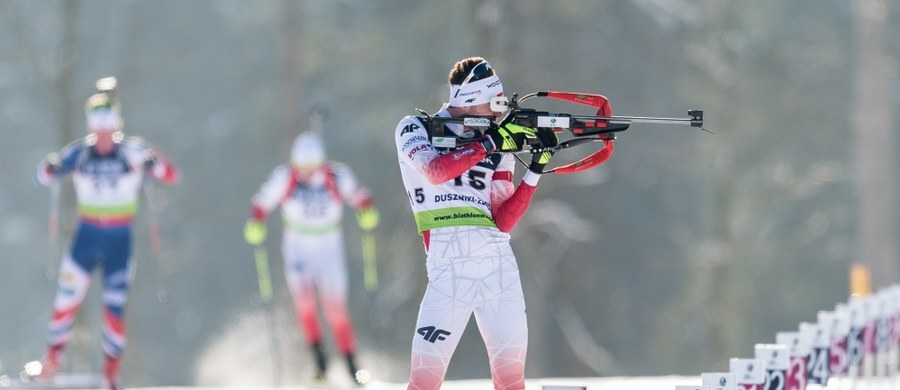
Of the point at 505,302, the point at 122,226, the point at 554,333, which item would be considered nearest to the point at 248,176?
the point at 554,333

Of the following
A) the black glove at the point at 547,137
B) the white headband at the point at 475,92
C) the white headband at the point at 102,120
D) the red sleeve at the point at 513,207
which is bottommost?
the red sleeve at the point at 513,207

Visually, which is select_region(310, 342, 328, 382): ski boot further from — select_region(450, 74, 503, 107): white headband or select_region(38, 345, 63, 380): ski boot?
select_region(450, 74, 503, 107): white headband

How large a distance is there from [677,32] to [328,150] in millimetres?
8724

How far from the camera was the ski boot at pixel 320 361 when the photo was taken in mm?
16594

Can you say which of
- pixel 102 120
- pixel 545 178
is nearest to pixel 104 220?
pixel 102 120

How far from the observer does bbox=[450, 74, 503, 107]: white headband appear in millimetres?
9203

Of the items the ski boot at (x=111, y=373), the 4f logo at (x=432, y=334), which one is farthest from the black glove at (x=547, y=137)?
the ski boot at (x=111, y=373)

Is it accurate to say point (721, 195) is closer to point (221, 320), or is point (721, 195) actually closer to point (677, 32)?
point (677, 32)

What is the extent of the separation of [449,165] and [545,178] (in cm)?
1874

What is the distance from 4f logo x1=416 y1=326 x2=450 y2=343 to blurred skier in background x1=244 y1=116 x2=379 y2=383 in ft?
24.9

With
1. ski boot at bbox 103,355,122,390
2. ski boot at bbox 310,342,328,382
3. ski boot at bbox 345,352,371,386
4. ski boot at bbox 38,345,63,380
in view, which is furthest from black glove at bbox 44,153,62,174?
ski boot at bbox 345,352,371,386

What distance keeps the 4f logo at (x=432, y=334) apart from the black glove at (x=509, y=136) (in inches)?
40.6

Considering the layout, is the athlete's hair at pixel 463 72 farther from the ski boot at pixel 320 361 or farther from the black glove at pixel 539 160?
the ski boot at pixel 320 361

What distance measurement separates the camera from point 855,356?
12.3m
